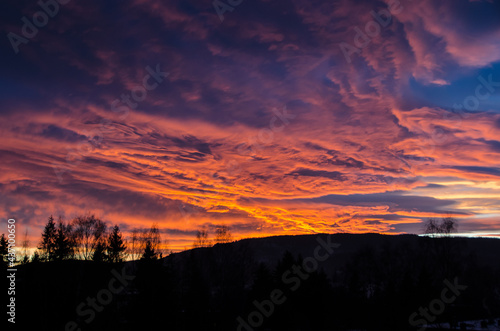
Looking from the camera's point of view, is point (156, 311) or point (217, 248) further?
point (217, 248)

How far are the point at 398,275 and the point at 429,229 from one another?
28170 millimetres

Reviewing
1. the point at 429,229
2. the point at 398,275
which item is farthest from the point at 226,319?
the point at 398,275

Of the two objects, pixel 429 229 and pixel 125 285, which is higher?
pixel 429 229

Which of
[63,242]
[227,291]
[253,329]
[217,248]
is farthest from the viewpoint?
[217,248]

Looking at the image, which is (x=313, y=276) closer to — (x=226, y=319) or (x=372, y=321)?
(x=226, y=319)

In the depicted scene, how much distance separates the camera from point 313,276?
58281mm

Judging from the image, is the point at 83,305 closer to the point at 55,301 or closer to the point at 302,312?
the point at 55,301

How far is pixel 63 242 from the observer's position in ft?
208

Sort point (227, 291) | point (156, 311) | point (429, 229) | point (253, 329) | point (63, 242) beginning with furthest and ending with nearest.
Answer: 1. point (227, 291)
2. point (429, 229)
3. point (63, 242)
4. point (253, 329)
5. point (156, 311)

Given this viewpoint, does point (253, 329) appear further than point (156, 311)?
Yes

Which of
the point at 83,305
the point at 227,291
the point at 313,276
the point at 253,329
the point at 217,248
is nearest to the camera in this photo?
the point at 83,305

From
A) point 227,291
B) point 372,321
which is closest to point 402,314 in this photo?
point 372,321

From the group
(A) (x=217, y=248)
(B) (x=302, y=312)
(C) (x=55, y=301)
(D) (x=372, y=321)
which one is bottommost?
(D) (x=372, y=321)

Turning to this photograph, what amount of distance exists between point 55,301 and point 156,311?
18.2m
